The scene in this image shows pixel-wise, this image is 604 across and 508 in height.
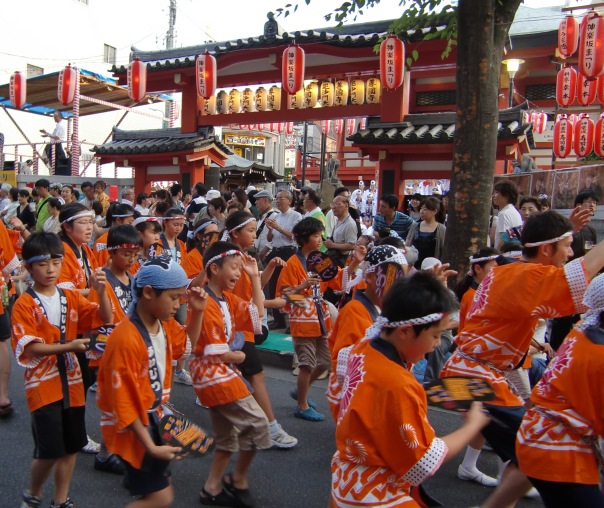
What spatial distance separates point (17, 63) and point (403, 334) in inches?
1056

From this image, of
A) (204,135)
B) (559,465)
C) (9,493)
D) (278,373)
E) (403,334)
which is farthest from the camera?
(204,135)

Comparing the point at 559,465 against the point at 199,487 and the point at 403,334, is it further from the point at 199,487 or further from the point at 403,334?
the point at 199,487

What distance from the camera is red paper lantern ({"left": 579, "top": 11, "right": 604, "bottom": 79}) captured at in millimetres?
11375

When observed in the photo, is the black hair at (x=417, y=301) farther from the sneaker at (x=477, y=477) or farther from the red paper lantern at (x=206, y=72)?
the red paper lantern at (x=206, y=72)

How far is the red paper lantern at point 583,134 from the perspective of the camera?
15.1 m

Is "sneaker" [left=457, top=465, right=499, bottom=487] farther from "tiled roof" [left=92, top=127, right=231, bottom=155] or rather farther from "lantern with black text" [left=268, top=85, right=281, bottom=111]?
"tiled roof" [left=92, top=127, right=231, bottom=155]

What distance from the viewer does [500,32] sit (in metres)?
5.93

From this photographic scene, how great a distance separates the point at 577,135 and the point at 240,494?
48.3ft

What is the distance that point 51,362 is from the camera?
11.4ft

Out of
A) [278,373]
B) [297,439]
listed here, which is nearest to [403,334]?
[297,439]

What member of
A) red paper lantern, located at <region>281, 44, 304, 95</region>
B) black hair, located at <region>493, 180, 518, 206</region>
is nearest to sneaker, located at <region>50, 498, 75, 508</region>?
black hair, located at <region>493, 180, 518, 206</region>

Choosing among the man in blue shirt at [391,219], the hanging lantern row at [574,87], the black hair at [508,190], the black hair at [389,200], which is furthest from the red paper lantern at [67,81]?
the black hair at [508,190]

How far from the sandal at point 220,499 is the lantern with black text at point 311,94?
459 inches

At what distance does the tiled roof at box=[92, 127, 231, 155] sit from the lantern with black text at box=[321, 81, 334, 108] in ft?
11.3
